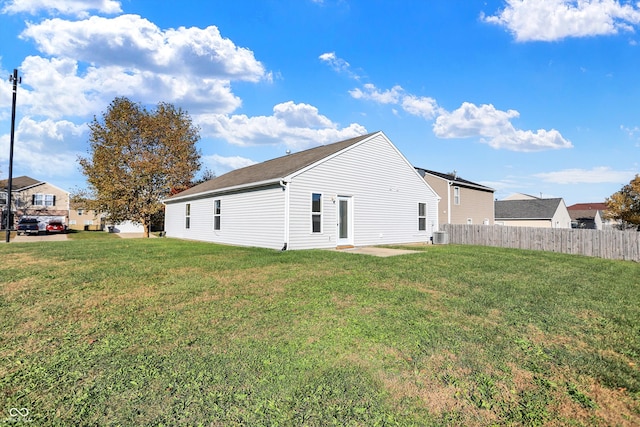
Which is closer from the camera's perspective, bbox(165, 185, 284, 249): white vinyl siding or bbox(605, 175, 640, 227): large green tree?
bbox(165, 185, 284, 249): white vinyl siding

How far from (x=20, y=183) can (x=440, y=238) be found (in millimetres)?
55156

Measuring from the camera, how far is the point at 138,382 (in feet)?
8.54

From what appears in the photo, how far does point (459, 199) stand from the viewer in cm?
2547

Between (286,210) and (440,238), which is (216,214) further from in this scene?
(440,238)

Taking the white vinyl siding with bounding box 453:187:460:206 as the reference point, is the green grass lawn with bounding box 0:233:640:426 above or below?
below

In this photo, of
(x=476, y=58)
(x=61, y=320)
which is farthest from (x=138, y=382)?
(x=476, y=58)

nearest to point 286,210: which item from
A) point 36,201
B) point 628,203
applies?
point 628,203

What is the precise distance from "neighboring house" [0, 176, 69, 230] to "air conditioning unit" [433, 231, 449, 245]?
46.9 meters

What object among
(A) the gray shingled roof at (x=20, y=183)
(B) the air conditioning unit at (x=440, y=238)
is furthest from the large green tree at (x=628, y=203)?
(A) the gray shingled roof at (x=20, y=183)

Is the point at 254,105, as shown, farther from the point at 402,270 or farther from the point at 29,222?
the point at 29,222

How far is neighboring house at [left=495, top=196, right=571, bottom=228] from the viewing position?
116ft

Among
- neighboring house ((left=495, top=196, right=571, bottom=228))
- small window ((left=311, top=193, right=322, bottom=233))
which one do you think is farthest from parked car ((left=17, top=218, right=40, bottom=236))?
neighboring house ((left=495, top=196, right=571, bottom=228))

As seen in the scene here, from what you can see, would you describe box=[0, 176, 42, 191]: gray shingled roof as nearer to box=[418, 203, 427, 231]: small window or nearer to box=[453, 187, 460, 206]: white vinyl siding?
box=[418, 203, 427, 231]: small window

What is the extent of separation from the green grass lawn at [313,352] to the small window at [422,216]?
1106 cm
